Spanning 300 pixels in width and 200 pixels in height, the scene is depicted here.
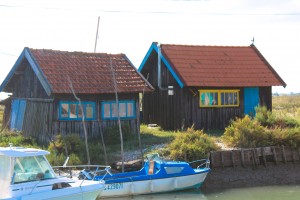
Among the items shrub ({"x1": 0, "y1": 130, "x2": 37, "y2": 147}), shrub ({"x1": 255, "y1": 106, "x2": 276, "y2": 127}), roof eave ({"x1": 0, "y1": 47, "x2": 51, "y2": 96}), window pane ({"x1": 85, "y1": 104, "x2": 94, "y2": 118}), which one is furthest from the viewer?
window pane ({"x1": 85, "y1": 104, "x2": 94, "y2": 118})

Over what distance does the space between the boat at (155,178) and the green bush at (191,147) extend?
3.16 ft

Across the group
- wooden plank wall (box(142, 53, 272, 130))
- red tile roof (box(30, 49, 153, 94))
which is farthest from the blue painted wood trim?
red tile roof (box(30, 49, 153, 94))

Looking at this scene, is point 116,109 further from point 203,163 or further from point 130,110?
point 203,163

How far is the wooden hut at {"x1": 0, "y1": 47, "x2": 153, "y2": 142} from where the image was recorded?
23.2m

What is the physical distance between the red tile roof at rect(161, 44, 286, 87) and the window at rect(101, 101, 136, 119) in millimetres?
3061

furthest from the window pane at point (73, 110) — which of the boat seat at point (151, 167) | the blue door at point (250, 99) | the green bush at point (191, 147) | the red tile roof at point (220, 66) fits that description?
the blue door at point (250, 99)

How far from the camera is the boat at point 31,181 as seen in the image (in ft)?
42.4

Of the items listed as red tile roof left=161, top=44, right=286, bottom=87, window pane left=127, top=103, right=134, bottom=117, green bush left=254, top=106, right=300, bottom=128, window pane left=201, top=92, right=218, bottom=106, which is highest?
red tile roof left=161, top=44, right=286, bottom=87

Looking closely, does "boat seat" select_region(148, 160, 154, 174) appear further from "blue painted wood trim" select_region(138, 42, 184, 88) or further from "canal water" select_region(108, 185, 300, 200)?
"blue painted wood trim" select_region(138, 42, 184, 88)

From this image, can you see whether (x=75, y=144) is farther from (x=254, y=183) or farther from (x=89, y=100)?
(x=254, y=183)

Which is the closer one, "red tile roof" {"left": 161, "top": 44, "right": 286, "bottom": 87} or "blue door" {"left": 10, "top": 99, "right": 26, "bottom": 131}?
"blue door" {"left": 10, "top": 99, "right": 26, "bottom": 131}

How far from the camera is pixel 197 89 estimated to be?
26.6 metres

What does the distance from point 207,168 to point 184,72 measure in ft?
28.0

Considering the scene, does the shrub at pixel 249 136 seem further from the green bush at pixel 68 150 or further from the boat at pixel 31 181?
Result: the boat at pixel 31 181
